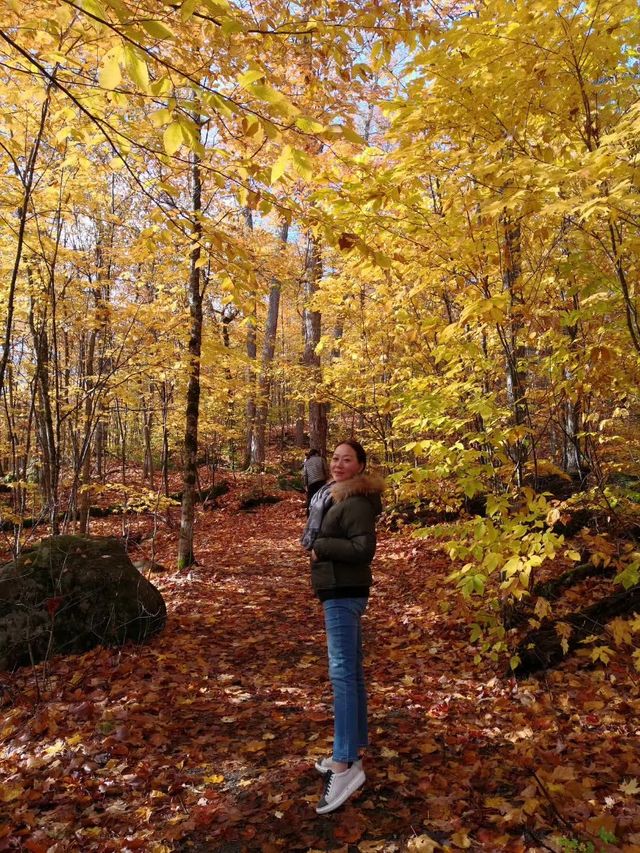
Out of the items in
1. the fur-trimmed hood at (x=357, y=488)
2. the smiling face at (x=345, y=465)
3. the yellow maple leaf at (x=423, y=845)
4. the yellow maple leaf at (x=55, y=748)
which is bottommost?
the yellow maple leaf at (x=55, y=748)

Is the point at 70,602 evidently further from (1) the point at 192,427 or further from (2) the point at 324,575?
(2) the point at 324,575

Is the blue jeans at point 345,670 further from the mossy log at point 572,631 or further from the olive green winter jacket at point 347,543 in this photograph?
the mossy log at point 572,631

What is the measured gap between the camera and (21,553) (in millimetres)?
5789

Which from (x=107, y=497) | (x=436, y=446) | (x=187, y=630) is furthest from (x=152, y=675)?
(x=107, y=497)

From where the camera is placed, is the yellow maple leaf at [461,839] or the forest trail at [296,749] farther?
the forest trail at [296,749]

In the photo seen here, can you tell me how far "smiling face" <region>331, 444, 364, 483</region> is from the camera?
3146 mm

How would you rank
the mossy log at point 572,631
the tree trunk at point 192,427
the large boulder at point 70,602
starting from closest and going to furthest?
1. the mossy log at point 572,631
2. the large boulder at point 70,602
3. the tree trunk at point 192,427

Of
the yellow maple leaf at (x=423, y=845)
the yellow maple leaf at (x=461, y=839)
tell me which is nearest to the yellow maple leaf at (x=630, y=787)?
the yellow maple leaf at (x=461, y=839)

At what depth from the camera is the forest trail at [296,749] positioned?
2.70 metres

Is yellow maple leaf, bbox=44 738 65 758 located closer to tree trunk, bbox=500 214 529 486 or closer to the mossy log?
the mossy log

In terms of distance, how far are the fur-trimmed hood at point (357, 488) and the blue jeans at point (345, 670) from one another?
24.3 inches

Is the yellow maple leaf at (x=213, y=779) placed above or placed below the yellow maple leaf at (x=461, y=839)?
below

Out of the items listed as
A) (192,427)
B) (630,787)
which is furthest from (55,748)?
(192,427)

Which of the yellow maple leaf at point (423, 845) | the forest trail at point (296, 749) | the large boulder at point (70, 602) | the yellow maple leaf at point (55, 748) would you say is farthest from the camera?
the large boulder at point (70, 602)
